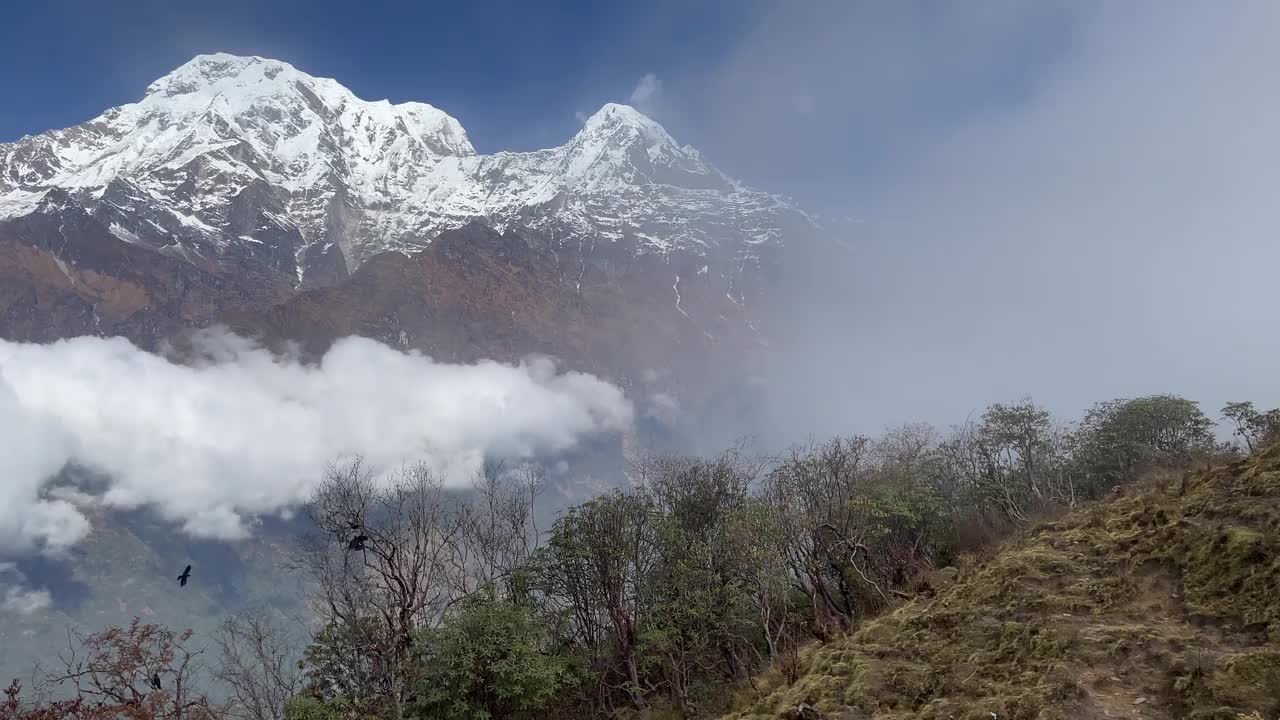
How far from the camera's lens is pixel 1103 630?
9.83m

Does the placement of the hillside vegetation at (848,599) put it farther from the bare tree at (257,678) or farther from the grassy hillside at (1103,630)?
the bare tree at (257,678)

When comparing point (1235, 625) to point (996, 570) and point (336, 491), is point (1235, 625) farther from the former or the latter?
point (336, 491)

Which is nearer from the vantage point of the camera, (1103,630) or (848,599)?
(1103,630)

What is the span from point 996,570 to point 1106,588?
2.34 metres

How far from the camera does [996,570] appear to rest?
13.4 metres

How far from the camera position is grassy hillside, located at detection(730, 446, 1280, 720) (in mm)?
8438

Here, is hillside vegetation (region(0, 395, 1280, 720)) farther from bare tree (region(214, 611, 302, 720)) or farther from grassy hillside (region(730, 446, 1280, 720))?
bare tree (region(214, 611, 302, 720))

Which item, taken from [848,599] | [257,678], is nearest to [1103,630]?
[848,599]

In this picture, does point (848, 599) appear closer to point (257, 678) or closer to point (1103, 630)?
point (1103, 630)

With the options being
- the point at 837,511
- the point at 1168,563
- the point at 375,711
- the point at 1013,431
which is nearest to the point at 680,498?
the point at 837,511

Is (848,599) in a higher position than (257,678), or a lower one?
lower

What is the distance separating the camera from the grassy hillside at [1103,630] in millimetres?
8438

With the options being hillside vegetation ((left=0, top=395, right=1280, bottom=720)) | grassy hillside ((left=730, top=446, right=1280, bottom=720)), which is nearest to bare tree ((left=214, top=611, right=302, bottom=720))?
hillside vegetation ((left=0, top=395, right=1280, bottom=720))

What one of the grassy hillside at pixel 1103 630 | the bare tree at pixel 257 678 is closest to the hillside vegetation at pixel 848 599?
the grassy hillside at pixel 1103 630
